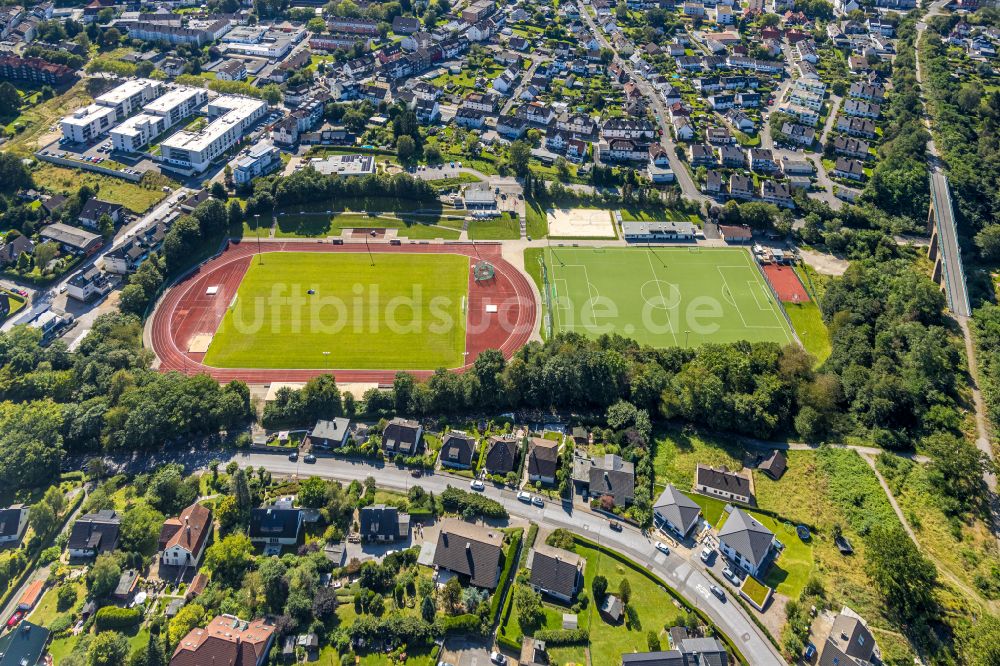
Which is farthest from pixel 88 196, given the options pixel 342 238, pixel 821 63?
pixel 821 63

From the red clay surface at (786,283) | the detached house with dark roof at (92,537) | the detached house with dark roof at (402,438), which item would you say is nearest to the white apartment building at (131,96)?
the detached house with dark roof at (92,537)

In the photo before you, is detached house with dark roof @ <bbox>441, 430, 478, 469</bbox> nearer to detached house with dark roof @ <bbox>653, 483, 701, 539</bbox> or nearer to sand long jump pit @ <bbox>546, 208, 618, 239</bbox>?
detached house with dark roof @ <bbox>653, 483, 701, 539</bbox>

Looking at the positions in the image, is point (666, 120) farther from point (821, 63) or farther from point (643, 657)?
point (643, 657)

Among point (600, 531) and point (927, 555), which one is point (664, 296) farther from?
Answer: point (927, 555)

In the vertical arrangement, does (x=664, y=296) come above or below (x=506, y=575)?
above

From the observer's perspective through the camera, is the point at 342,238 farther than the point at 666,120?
No

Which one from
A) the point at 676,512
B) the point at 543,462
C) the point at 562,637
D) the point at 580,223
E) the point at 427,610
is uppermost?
the point at 580,223

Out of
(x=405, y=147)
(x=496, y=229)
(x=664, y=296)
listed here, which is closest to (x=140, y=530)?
(x=496, y=229)

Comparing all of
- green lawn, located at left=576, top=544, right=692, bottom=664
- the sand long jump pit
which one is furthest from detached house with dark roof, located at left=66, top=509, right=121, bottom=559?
the sand long jump pit
